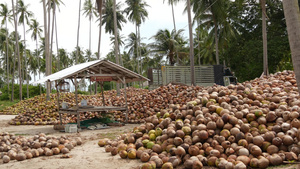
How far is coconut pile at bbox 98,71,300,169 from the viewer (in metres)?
4.63

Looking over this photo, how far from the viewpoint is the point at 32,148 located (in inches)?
268

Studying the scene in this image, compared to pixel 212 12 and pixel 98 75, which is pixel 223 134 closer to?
pixel 98 75

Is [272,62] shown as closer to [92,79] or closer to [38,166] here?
[92,79]

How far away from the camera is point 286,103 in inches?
234

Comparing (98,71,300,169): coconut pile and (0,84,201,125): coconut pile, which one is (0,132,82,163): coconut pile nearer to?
(98,71,300,169): coconut pile

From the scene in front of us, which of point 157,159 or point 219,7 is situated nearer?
point 157,159

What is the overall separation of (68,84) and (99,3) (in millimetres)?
12516

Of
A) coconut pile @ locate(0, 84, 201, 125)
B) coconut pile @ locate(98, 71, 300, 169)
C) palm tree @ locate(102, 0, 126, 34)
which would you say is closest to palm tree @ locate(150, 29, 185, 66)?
palm tree @ locate(102, 0, 126, 34)

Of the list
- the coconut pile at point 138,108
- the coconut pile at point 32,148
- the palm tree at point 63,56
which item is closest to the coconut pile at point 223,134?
the coconut pile at point 32,148

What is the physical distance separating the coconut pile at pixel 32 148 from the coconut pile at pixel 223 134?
1268 millimetres

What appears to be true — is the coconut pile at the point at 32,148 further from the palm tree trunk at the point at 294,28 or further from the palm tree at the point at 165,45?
the palm tree at the point at 165,45

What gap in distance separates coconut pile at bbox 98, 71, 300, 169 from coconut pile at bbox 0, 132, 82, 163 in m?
1.27

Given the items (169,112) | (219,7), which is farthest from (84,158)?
(219,7)

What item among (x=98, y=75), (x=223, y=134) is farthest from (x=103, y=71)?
(x=223, y=134)
